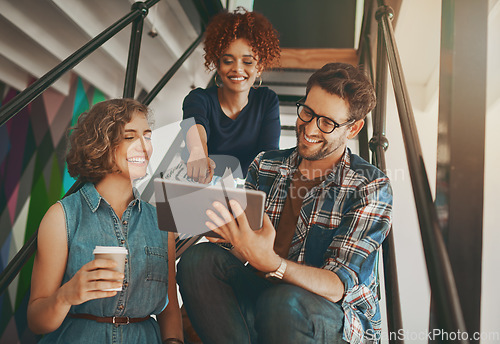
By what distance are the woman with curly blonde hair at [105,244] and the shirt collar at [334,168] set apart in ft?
1.58

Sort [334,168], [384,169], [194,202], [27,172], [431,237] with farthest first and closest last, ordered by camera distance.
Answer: [27,172], [384,169], [334,168], [194,202], [431,237]

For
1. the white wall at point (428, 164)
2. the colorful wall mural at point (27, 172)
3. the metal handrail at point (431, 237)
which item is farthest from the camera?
the colorful wall mural at point (27, 172)

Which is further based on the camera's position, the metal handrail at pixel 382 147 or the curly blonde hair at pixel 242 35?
the curly blonde hair at pixel 242 35

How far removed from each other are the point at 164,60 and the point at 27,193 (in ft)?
4.69

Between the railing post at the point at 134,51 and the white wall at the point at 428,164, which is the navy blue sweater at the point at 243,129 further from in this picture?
the white wall at the point at 428,164

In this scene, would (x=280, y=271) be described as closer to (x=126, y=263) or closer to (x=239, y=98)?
(x=126, y=263)

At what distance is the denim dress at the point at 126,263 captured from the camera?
110 centimetres

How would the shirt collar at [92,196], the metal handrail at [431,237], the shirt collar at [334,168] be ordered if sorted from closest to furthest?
the metal handrail at [431,237] → the shirt collar at [92,196] → the shirt collar at [334,168]

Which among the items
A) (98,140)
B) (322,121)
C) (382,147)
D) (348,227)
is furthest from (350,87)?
(98,140)

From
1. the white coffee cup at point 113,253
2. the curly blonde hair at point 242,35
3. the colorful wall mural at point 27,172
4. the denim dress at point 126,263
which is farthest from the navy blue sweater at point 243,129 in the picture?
the colorful wall mural at point 27,172

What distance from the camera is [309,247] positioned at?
4.13 feet

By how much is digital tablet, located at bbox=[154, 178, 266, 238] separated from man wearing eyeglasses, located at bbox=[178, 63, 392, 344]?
3 centimetres

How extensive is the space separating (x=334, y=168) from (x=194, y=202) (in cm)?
58

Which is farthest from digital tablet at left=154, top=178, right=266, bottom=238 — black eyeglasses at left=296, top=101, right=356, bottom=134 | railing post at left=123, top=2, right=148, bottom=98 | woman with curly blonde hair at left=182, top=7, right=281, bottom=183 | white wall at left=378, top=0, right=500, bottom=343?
white wall at left=378, top=0, right=500, bottom=343
